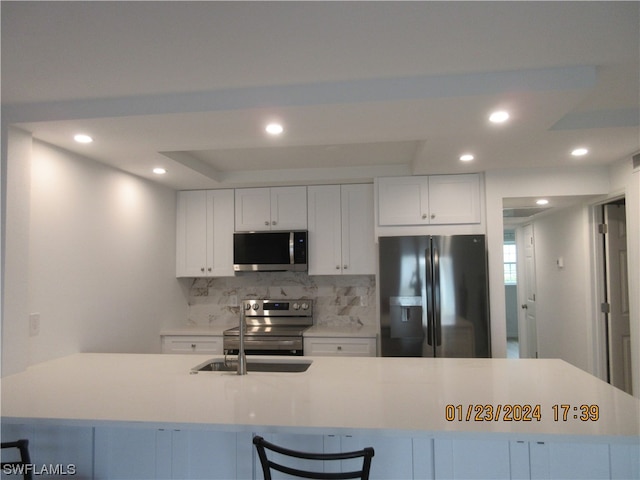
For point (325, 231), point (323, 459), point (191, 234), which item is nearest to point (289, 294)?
point (325, 231)

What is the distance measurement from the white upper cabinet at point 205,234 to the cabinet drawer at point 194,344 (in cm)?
65

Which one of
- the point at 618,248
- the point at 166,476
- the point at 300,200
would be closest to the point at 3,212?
the point at 166,476

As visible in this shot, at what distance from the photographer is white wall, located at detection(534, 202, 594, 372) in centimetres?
372

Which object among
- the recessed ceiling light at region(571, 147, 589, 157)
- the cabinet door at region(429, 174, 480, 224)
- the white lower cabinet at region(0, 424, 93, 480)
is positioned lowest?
the white lower cabinet at region(0, 424, 93, 480)

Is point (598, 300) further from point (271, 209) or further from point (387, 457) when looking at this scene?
point (271, 209)

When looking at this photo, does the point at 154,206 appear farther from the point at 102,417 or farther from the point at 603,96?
the point at 603,96

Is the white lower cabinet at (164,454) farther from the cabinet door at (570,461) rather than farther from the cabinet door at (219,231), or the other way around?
the cabinet door at (219,231)

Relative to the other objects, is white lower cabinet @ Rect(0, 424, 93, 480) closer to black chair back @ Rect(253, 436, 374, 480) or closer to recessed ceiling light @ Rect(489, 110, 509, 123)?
black chair back @ Rect(253, 436, 374, 480)

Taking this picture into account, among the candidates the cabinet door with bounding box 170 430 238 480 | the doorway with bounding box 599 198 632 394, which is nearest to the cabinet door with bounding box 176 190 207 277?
the cabinet door with bounding box 170 430 238 480

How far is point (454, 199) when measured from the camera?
11.4ft

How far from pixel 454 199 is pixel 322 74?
206 centimetres

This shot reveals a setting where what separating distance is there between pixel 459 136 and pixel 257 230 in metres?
2.23

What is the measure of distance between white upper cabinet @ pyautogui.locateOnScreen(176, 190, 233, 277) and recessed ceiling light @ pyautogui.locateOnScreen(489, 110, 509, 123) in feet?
8.82

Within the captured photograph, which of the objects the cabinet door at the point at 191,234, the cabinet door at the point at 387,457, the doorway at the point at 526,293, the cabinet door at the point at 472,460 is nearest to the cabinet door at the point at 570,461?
the cabinet door at the point at 472,460
